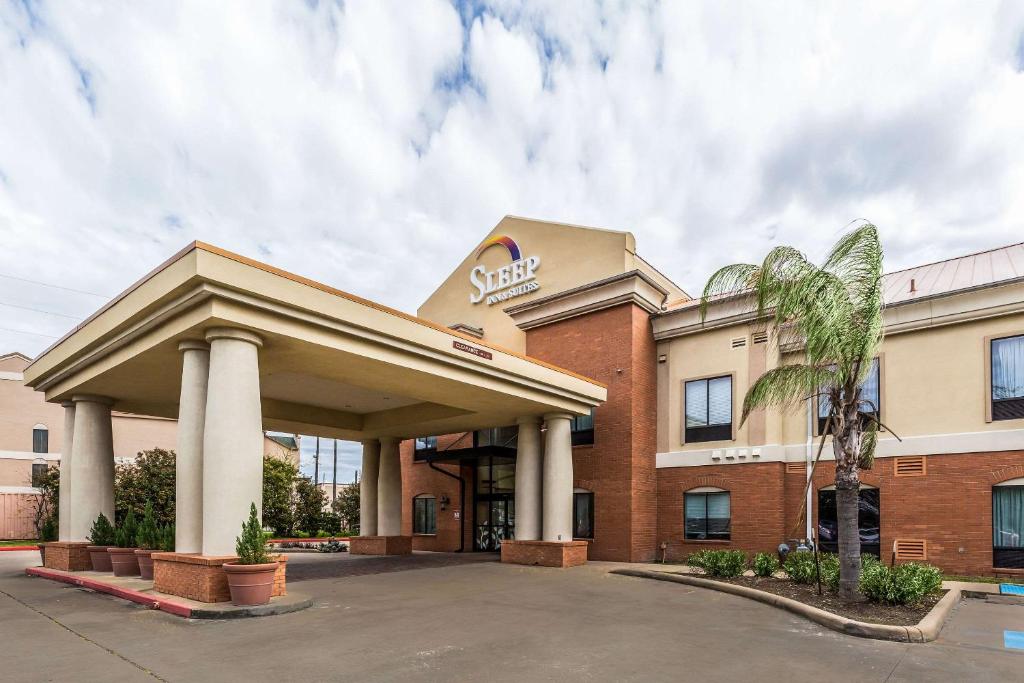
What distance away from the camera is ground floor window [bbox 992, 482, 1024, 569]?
660 inches

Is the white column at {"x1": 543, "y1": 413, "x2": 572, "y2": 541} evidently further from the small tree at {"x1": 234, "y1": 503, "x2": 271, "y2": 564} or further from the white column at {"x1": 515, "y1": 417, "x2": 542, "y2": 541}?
the small tree at {"x1": 234, "y1": 503, "x2": 271, "y2": 564}

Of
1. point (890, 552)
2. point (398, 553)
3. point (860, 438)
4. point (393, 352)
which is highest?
point (393, 352)

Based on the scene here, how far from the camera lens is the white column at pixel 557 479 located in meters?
21.5

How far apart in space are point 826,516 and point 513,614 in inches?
476

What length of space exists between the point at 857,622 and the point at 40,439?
43853 mm

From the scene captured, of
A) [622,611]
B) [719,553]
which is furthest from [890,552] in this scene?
[622,611]

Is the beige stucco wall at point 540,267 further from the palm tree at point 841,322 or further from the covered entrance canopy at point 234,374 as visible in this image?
the palm tree at point 841,322

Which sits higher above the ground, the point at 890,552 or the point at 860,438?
the point at 860,438

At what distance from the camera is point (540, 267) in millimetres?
27266

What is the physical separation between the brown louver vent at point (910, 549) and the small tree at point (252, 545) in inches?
614

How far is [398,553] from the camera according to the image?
27062 mm

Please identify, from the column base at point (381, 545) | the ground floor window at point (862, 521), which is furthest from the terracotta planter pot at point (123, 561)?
the ground floor window at point (862, 521)

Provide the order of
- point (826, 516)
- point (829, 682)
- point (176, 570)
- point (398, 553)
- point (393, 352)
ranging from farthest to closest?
point (398, 553) < point (826, 516) < point (393, 352) < point (176, 570) < point (829, 682)

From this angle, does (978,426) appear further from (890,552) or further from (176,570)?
(176,570)
